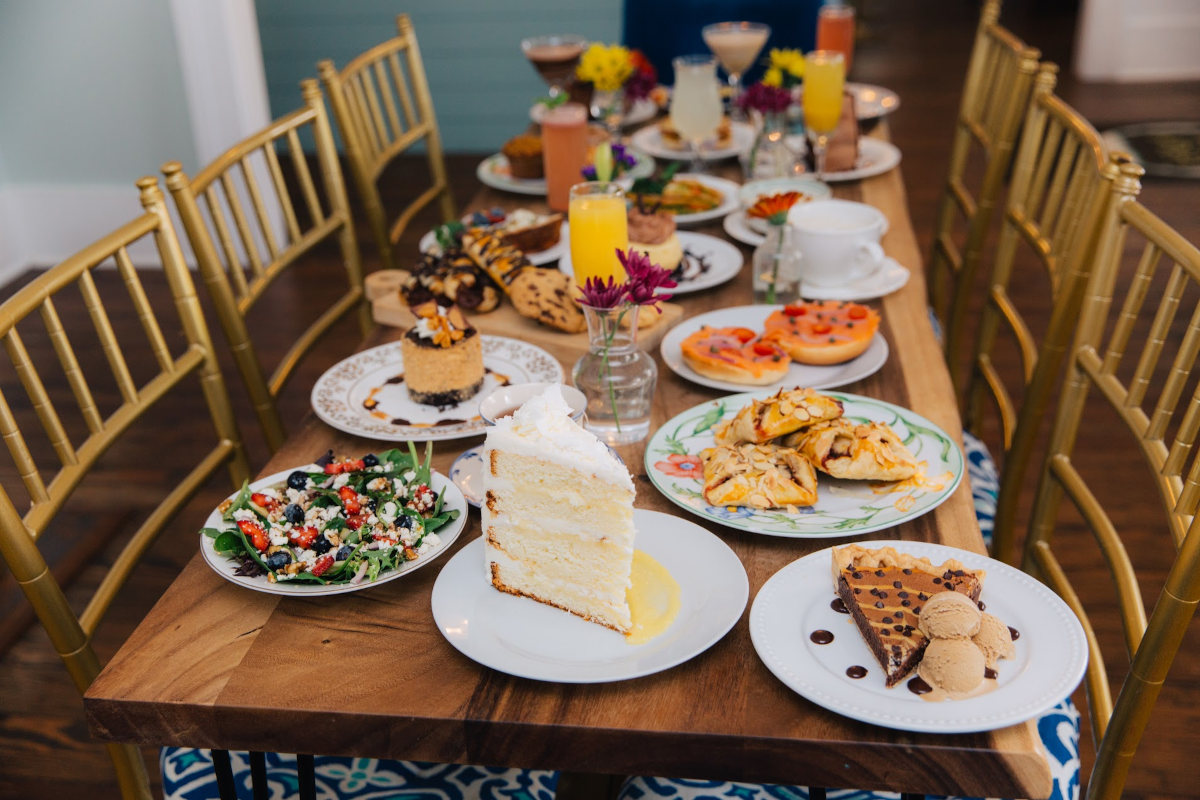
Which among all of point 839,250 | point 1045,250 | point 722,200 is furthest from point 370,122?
point 1045,250

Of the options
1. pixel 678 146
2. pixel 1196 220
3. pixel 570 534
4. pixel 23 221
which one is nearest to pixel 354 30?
pixel 23 221

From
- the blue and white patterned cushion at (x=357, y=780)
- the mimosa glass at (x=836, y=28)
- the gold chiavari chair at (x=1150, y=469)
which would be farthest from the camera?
the mimosa glass at (x=836, y=28)

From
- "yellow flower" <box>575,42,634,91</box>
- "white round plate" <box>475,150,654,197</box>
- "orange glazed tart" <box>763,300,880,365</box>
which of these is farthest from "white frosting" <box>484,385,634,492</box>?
"yellow flower" <box>575,42,634,91</box>

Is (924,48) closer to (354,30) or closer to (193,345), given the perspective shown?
(354,30)

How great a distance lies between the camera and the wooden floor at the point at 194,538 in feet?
6.05

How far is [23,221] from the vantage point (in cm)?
418

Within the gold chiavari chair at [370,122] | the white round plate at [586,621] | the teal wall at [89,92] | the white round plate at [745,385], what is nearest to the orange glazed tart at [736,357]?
the white round plate at [745,385]

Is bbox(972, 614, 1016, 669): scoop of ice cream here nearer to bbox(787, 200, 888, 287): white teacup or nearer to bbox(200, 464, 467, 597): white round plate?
bbox(200, 464, 467, 597): white round plate

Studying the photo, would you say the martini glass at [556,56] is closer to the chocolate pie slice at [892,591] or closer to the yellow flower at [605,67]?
the yellow flower at [605,67]

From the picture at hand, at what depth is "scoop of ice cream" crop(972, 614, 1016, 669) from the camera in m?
0.83

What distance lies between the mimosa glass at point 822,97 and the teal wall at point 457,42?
295cm

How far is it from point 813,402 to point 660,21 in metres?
2.25

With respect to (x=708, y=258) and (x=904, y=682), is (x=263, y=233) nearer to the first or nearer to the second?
(x=708, y=258)

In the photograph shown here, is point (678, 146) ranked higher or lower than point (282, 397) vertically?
higher
